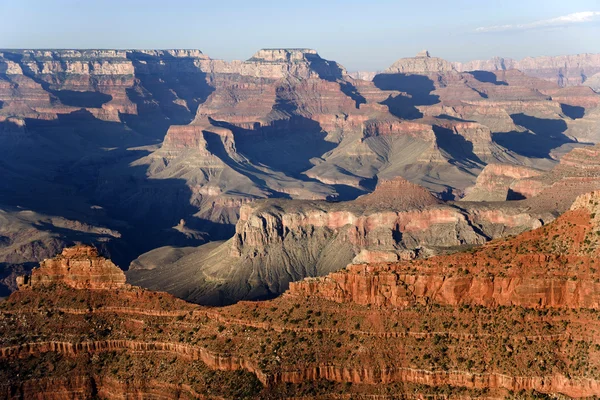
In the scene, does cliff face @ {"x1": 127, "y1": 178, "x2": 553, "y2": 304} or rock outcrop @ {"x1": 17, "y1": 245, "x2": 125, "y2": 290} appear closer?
rock outcrop @ {"x1": 17, "y1": 245, "x2": 125, "y2": 290}

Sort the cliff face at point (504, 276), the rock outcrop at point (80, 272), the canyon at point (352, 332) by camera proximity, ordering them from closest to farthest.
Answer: the canyon at point (352, 332), the cliff face at point (504, 276), the rock outcrop at point (80, 272)

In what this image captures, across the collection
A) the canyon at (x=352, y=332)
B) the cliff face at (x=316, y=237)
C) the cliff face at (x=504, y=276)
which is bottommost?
the cliff face at (x=316, y=237)

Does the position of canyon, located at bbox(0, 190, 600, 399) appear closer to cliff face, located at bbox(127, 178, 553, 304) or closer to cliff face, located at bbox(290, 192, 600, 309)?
cliff face, located at bbox(290, 192, 600, 309)

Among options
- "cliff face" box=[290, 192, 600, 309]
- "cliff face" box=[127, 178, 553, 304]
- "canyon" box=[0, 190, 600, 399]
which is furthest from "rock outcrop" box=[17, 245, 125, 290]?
"cliff face" box=[127, 178, 553, 304]

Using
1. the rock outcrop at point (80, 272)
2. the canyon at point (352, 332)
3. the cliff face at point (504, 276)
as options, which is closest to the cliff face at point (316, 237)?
the rock outcrop at point (80, 272)

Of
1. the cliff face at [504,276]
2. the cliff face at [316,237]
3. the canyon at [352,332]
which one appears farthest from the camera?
the cliff face at [316,237]

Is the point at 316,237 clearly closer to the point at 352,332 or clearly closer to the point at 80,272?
the point at 80,272

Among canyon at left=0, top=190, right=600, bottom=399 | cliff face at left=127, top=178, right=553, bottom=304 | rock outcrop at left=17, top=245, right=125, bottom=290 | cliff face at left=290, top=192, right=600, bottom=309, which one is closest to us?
canyon at left=0, top=190, right=600, bottom=399

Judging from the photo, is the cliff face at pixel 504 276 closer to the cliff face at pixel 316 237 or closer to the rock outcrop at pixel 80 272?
the rock outcrop at pixel 80 272

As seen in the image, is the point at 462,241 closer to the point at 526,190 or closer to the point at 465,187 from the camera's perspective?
the point at 526,190
